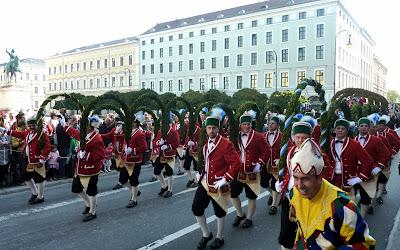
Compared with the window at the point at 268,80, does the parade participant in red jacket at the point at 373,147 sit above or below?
below

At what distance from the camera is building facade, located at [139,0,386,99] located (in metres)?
63.0

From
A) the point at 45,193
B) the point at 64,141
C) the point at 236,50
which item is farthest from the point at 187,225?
the point at 236,50

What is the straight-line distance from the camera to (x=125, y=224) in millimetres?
7441

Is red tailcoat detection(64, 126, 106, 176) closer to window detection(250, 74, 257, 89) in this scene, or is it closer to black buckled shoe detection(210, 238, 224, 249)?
black buckled shoe detection(210, 238, 224, 249)

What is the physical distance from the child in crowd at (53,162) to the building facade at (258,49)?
45113 millimetres

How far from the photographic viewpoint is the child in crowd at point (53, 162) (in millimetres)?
11930

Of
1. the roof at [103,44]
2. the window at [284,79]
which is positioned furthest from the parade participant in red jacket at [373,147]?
the roof at [103,44]

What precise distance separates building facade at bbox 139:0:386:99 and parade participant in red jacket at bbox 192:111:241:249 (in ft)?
162

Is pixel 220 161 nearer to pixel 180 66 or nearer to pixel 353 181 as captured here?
pixel 353 181

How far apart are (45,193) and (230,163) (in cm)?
611

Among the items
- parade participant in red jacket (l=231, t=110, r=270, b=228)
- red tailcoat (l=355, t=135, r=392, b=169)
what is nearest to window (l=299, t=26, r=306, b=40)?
red tailcoat (l=355, t=135, r=392, b=169)

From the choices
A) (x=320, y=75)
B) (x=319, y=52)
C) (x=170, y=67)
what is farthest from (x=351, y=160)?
(x=170, y=67)

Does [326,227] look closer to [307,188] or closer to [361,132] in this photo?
[307,188]

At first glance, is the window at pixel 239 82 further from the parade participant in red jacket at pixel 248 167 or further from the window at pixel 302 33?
the parade participant in red jacket at pixel 248 167
